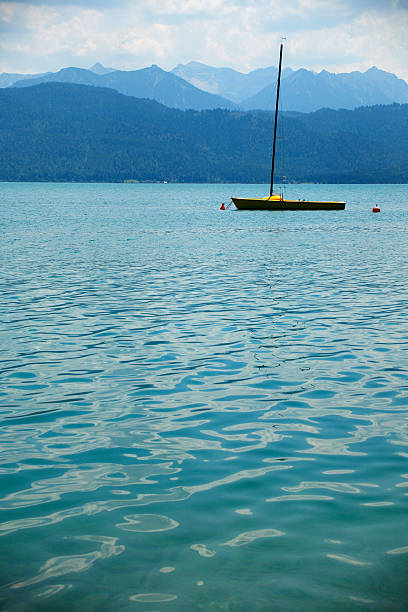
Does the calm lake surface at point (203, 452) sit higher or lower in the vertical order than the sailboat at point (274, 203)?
lower

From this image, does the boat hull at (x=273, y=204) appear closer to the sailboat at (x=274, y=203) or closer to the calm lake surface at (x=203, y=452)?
the sailboat at (x=274, y=203)

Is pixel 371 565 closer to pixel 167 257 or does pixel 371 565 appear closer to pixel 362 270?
pixel 362 270

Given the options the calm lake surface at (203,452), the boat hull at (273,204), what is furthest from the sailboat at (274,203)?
the calm lake surface at (203,452)

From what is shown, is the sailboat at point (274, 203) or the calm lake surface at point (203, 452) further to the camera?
the sailboat at point (274, 203)

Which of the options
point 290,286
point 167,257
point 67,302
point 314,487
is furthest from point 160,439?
point 167,257

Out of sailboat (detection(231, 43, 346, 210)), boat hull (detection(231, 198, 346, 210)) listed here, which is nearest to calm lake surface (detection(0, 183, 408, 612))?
sailboat (detection(231, 43, 346, 210))

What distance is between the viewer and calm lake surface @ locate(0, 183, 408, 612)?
582cm

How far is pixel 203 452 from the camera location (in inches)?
352

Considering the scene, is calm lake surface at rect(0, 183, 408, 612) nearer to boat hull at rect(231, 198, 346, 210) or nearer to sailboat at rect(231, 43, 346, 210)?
sailboat at rect(231, 43, 346, 210)

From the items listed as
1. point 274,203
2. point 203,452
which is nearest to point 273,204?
point 274,203

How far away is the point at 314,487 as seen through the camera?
7.76 metres

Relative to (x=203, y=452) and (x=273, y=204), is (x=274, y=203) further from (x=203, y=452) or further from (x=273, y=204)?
(x=203, y=452)

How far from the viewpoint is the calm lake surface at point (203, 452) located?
5.82m

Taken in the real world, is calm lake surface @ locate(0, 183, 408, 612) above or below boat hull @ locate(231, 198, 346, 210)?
below
